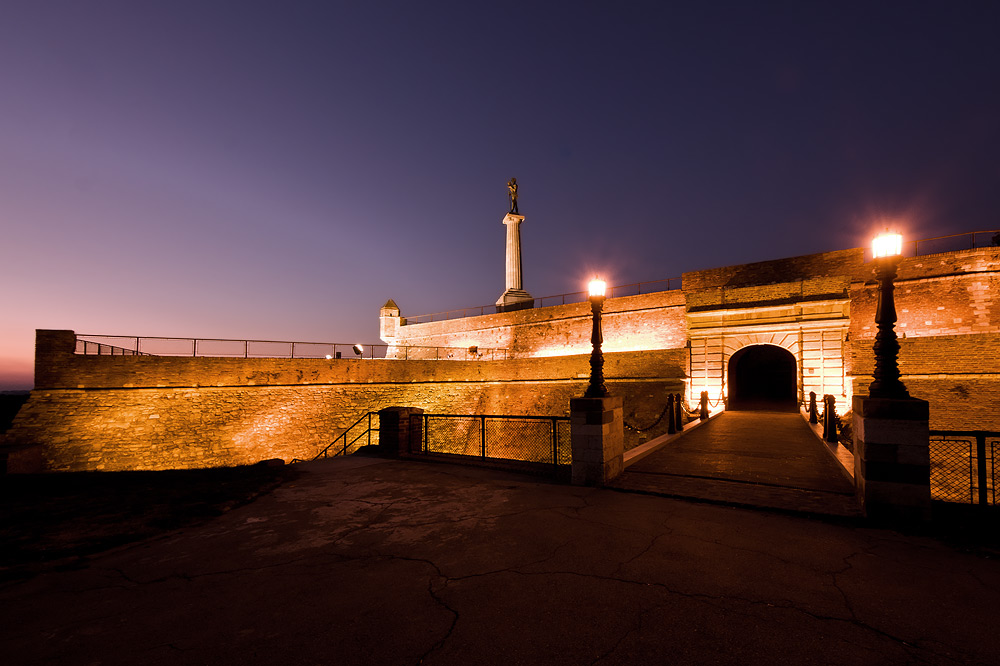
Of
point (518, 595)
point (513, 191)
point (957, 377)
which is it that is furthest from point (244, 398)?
point (957, 377)

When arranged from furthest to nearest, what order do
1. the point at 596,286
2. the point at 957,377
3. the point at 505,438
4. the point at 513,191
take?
the point at 513,191, the point at 505,438, the point at 957,377, the point at 596,286

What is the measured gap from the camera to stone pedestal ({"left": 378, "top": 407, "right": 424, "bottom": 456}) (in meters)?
10.5

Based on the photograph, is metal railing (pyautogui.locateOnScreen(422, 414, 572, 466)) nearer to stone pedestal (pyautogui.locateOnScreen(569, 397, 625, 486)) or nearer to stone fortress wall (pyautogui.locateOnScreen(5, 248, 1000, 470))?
stone fortress wall (pyautogui.locateOnScreen(5, 248, 1000, 470))

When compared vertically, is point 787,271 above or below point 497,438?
above

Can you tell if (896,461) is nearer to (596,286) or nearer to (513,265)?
(596,286)

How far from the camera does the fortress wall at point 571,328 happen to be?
77.6ft

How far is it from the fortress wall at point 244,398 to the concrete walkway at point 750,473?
33.5 ft

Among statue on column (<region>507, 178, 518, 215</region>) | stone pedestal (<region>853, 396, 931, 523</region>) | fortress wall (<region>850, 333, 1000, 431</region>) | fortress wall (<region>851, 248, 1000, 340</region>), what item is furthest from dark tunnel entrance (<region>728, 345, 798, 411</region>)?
stone pedestal (<region>853, 396, 931, 523</region>)

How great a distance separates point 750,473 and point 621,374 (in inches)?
619

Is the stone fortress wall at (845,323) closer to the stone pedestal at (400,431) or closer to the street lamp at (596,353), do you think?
the street lamp at (596,353)

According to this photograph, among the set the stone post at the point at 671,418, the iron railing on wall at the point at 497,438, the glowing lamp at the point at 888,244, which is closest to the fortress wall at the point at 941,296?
the stone post at the point at 671,418

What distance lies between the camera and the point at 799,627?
2885 mm

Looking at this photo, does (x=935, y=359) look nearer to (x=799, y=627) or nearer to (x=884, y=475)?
(x=884, y=475)

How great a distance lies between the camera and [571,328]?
92.1ft
